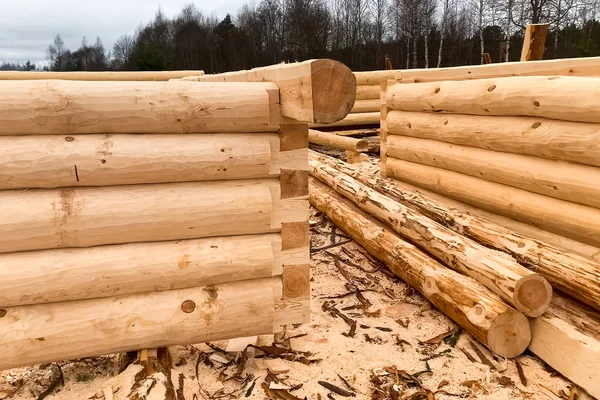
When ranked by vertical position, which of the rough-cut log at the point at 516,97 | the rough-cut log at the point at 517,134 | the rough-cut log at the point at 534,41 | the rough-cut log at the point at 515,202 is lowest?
the rough-cut log at the point at 515,202

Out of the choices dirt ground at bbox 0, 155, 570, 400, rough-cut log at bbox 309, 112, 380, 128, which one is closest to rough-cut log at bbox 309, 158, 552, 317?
dirt ground at bbox 0, 155, 570, 400

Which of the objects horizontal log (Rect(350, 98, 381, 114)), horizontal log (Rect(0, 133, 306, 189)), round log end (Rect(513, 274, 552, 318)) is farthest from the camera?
horizontal log (Rect(350, 98, 381, 114))

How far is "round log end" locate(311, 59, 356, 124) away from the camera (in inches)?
106

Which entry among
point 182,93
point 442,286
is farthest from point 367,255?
point 182,93

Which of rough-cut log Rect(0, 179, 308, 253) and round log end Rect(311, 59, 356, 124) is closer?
round log end Rect(311, 59, 356, 124)

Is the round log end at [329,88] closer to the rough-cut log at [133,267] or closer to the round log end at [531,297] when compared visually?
the rough-cut log at [133,267]

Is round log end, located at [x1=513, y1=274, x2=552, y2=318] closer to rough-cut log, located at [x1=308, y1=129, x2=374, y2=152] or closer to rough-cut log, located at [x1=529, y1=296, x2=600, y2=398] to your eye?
rough-cut log, located at [x1=529, y1=296, x2=600, y2=398]

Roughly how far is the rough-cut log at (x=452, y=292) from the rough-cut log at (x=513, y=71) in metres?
2.47

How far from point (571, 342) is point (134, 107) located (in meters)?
3.04

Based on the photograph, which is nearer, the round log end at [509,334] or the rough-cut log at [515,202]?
the round log end at [509,334]

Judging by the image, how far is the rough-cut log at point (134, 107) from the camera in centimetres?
277

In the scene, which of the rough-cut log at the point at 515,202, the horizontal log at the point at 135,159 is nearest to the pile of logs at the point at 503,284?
the rough-cut log at the point at 515,202

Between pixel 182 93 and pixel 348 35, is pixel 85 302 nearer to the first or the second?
pixel 182 93

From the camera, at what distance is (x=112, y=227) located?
9.60ft
